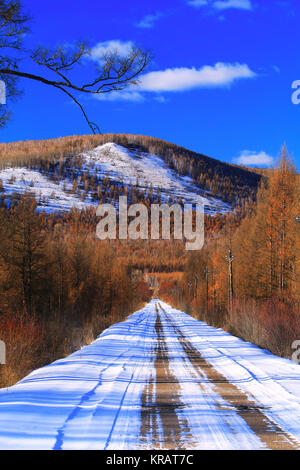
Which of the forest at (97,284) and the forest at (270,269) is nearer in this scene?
the forest at (97,284)

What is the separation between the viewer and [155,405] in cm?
607

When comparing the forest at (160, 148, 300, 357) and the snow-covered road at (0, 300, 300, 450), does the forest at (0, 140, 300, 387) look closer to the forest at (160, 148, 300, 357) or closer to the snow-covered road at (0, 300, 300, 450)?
the forest at (160, 148, 300, 357)

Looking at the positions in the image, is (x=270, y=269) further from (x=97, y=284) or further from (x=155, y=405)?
(x=155, y=405)

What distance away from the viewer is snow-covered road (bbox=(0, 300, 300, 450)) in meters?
4.40

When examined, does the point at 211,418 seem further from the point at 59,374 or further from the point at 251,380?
the point at 59,374

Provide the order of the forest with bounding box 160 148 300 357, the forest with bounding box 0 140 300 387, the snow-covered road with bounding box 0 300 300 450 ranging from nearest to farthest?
the snow-covered road with bounding box 0 300 300 450, the forest with bounding box 0 140 300 387, the forest with bounding box 160 148 300 357

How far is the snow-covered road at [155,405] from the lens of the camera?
4.40 meters

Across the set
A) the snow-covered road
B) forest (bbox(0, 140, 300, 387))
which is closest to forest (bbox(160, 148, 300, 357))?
forest (bbox(0, 140, 300, 387))

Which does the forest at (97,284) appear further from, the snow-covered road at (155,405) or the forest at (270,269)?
the snow-covered road at (155,405)

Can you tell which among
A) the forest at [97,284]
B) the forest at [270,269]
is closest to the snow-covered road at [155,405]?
the forest at [97,284]

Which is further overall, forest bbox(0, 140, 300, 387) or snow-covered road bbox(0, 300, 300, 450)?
forest bbox(0, 140, 300, 387)

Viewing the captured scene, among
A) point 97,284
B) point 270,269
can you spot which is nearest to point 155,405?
point 270,269

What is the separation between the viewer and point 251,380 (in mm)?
7980
